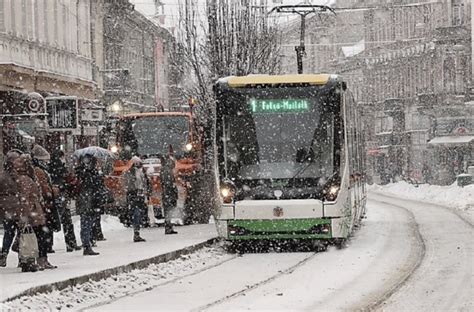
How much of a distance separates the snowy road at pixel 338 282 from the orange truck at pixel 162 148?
21.2ft

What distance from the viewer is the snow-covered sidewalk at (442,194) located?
4249cm

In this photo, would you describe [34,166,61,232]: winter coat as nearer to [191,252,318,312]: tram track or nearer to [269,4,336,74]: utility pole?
[191,252,318,312]: tram track

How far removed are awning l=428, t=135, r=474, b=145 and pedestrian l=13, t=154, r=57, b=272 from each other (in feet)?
189

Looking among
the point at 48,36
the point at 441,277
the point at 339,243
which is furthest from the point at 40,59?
the point at 441,277

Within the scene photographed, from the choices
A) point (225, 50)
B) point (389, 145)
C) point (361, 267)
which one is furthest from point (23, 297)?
point (389, 145)

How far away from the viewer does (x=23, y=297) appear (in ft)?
40.7

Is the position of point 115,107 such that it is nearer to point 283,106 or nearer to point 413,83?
point 283,106

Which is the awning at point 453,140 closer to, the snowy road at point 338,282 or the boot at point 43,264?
the snowy road at point 338,282

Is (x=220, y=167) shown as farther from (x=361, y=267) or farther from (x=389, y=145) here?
(x=389, y=145)

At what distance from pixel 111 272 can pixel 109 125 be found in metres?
14.1

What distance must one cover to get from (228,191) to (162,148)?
317 inches

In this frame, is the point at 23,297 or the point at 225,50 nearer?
the point at 23,297

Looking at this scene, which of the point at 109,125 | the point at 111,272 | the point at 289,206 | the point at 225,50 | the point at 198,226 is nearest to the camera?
the point at 111,272

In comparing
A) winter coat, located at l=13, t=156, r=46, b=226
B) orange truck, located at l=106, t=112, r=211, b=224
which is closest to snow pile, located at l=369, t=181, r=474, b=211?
orange truck, located at l=106, t=112, r=211, b=224
